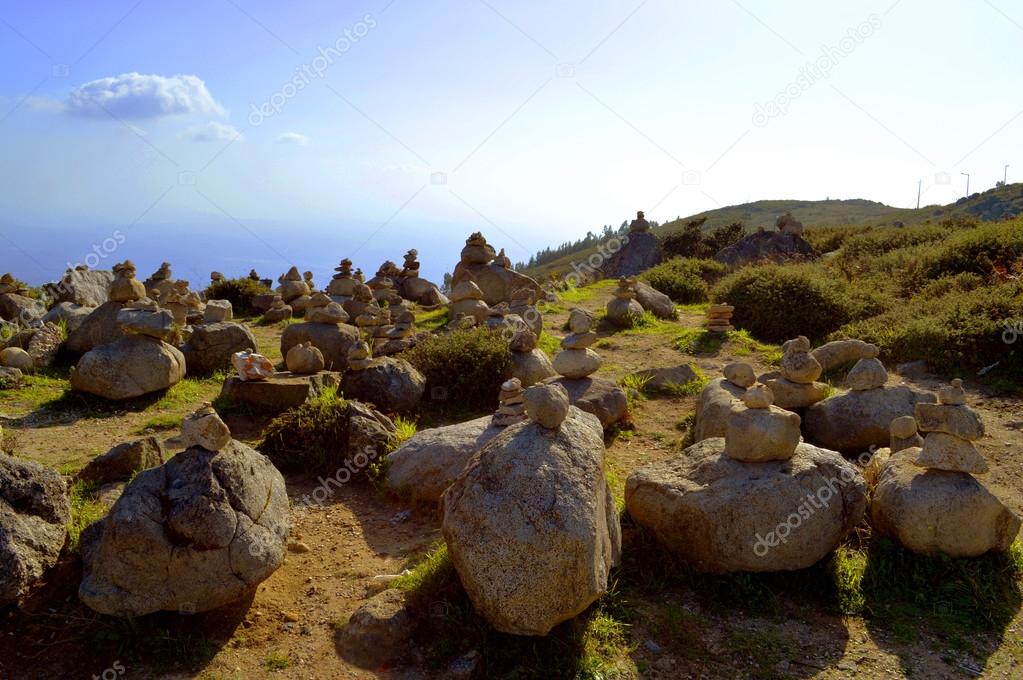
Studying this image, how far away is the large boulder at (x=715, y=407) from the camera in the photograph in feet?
26.9

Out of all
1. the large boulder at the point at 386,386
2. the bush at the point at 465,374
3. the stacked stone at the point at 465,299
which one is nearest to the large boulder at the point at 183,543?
the large boulder at the point at 386,386

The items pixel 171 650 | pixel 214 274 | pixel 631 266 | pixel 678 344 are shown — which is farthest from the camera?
pixel 631 266

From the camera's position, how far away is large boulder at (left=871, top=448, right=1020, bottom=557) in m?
6.17

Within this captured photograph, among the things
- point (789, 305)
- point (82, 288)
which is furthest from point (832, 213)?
point (82, 288)

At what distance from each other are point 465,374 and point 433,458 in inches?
123

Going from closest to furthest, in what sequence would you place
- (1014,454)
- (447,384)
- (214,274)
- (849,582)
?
(849,582) < (1014,454) < (447,384) < (214,274)

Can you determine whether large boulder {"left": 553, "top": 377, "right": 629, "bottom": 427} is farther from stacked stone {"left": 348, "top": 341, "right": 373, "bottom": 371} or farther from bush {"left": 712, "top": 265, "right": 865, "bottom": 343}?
bush {"left": 712, "top": 265, "right": 865, "bottom": 343}

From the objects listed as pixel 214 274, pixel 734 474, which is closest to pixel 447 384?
pixel 734 474

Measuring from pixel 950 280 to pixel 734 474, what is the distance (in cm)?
1235

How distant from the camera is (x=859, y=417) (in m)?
8.52

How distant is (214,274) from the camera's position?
22.8 metres

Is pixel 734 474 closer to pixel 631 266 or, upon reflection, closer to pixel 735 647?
pixel 735 647

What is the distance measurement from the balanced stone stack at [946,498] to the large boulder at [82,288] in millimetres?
16273

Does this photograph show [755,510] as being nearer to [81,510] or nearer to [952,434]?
[952,434]
